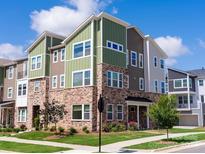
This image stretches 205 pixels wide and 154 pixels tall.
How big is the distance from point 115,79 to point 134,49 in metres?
6.34

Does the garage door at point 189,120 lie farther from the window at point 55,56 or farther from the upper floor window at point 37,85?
the upper floor window at point 37,85

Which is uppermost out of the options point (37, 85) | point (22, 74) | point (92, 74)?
point (22, 74)

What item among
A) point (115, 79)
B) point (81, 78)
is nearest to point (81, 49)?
point (81, 78)

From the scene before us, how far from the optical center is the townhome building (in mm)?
32281

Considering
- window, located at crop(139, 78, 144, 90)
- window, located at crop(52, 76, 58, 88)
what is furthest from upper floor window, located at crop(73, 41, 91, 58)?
window, located at crop(139, 78, 144, 90)

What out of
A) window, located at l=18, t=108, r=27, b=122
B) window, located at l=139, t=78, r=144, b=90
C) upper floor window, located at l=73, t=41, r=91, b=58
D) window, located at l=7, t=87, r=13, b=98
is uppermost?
upper floor window, located at l=73, t=41, r=91, b=58

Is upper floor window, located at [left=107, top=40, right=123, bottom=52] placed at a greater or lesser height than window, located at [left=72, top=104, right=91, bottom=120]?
greater

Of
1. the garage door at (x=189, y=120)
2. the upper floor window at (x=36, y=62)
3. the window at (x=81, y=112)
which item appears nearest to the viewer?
the window at (x=81, y=112)

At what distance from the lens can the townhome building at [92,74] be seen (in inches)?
1271

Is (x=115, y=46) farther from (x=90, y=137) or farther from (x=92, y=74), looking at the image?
(x=90, y=137)

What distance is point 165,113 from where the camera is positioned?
908 inches

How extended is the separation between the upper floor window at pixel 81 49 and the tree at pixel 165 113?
12.1 m

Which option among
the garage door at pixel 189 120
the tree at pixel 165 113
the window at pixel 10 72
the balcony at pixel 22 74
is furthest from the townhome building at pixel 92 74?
the garage door at pixel 189 120

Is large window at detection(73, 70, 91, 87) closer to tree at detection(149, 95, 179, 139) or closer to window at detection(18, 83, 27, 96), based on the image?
tree at detection(149, 95, 179, 139)
